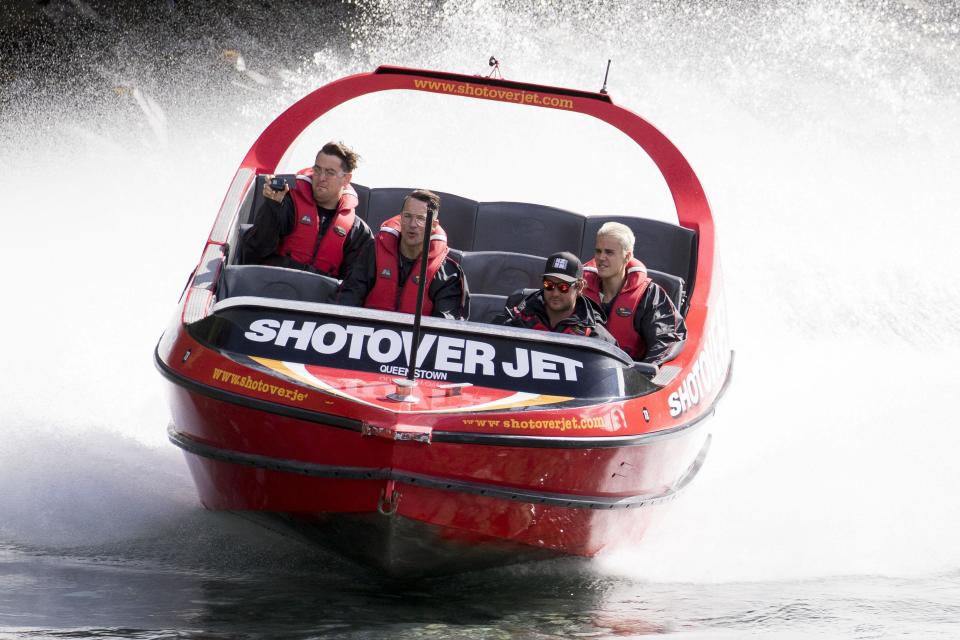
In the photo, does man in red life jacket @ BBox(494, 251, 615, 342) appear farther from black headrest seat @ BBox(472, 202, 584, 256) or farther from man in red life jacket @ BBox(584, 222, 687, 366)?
black headrest seat @ BBox(472, 202, 584, 256)

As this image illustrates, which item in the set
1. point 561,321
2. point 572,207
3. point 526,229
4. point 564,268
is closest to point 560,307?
point 561,321

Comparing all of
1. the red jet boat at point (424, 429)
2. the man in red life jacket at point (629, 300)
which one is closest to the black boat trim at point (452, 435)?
the red jet boat at point (424, 429)

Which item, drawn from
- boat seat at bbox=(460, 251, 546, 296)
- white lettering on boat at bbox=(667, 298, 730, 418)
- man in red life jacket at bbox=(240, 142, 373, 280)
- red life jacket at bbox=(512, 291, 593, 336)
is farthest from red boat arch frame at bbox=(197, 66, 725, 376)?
red life jacket at bbox=(512, 291, 593, 336)

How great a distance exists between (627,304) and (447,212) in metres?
1.81

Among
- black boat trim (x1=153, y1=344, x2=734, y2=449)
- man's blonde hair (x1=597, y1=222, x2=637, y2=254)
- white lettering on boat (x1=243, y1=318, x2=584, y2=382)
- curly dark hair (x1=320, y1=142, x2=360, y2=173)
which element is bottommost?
black boat trim (x1=153, y1=344, x2=734, y2=449)

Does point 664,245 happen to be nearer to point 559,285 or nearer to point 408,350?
point 559,285

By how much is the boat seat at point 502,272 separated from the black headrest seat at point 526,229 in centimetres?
65

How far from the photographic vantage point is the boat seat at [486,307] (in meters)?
5.25

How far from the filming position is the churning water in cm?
424

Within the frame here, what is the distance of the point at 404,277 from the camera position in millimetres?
5070

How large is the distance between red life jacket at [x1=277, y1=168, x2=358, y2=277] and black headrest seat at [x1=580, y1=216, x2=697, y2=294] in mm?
1576

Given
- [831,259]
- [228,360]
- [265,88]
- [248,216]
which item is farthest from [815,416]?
[265,88]

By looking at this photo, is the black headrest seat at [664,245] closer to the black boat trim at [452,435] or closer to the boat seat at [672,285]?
the boat seat at [672,285]

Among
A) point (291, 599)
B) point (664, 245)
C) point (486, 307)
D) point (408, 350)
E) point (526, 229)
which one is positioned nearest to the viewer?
point (291, 599)
